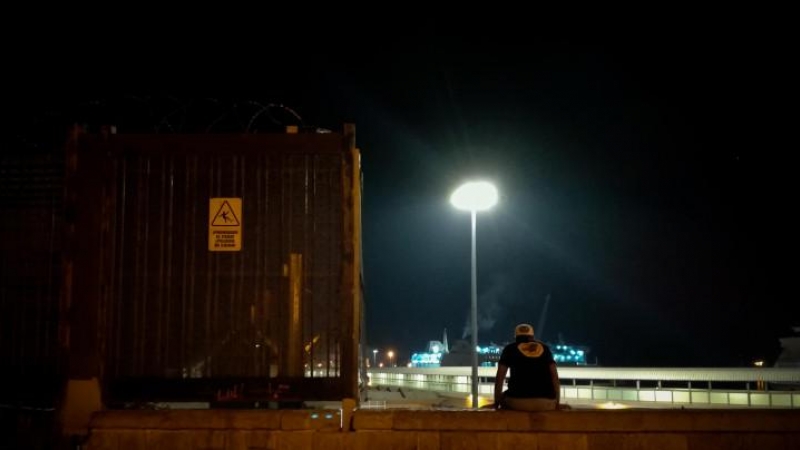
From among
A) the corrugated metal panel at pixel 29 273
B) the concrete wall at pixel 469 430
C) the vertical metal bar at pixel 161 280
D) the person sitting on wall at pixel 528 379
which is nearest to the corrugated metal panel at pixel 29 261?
the corrugated metal panel at pixel 29 273

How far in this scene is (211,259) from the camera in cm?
866

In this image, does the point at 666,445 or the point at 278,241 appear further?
the point at 278,241

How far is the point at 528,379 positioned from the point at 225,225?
3945mm

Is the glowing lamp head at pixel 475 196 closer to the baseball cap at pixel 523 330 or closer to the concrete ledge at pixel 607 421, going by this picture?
the baseball cap at pixel 523 330

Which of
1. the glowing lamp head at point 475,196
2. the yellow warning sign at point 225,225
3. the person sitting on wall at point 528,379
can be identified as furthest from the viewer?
the glowing lamp head at point 475,196

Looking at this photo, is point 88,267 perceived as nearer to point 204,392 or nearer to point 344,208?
point 204,392

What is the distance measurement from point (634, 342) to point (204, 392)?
200714 millimetres

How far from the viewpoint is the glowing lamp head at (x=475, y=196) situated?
20.0 metres

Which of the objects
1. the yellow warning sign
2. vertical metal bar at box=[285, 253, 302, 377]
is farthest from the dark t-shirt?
the yellow warning sign

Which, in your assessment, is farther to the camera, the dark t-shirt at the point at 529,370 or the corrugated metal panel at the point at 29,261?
the corrugated metal panel at the point at 29,261

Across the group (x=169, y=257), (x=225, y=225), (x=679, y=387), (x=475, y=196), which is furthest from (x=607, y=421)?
(x=679, y=387)

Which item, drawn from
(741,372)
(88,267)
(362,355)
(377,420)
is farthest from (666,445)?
(741,372)

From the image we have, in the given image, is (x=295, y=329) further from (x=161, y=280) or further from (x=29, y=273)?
(x=29, y=273)

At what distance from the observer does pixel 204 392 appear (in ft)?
28.1
